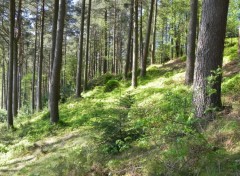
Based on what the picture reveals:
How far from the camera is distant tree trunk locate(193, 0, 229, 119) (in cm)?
661

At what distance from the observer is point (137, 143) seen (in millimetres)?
7746

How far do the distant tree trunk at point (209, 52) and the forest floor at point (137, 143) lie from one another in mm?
311

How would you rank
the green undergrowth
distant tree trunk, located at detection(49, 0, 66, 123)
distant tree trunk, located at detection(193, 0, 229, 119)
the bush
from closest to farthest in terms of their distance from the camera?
the green undergrowth, distant tree trunk, located at detection(193, 0, 229, 119), distant tree trunk, located at detection(49, 0, 66, 123), the bush

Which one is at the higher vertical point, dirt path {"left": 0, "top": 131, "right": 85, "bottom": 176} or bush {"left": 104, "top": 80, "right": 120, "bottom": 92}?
bush {"left": 104, "top": 80, "right": 120, "bottom": 92}

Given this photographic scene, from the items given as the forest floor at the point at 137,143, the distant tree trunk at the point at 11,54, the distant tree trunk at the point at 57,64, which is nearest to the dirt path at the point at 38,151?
the forest floor at the point at 137,143

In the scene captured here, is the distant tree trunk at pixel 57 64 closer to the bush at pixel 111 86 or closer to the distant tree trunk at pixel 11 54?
the distant tree trunk at pixel 11 54

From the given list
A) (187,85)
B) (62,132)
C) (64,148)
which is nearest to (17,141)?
(62,132)

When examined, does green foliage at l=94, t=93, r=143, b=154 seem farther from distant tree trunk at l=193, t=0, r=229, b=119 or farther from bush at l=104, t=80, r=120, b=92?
bush at l=104, t=80, r=120, b=92

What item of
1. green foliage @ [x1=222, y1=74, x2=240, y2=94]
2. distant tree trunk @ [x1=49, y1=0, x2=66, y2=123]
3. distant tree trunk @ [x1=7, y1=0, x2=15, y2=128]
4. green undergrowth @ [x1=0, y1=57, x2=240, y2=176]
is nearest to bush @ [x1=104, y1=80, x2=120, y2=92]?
green undergrowth @ [x1=0, y1=57, x2=240, y2=176]

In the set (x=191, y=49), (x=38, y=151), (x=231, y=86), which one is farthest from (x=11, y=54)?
(x=231, y=86)

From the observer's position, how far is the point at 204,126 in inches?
258

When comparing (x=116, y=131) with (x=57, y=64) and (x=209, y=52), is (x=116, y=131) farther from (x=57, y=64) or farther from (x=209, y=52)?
(x=57, y=64)

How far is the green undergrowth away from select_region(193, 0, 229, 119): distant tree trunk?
26 centimetres

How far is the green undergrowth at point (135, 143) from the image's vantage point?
541cm
